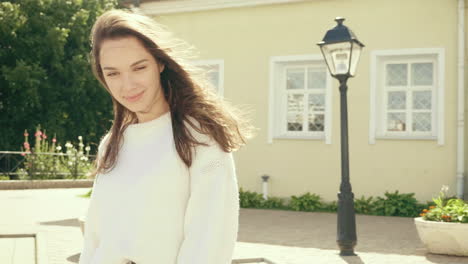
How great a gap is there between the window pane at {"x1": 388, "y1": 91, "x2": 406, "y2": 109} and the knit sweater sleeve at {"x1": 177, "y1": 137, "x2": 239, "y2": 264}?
1212 cm

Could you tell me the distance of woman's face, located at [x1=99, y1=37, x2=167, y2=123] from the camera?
2.11 m

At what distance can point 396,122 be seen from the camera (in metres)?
13.7

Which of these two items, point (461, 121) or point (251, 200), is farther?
point (251, 200)

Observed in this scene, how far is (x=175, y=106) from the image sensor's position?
2.15 meters

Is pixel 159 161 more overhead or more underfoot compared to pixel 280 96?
more underfoot

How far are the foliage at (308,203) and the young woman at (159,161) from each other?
1181cm

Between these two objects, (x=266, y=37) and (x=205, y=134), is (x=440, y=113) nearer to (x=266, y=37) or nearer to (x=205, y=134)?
(x=266, y=37)


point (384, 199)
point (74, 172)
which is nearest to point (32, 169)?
point (74, 172)

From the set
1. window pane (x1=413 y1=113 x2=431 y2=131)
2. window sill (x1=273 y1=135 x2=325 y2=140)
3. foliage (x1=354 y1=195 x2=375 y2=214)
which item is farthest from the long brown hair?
window sill (x1=273 y1=135 x2=325 y2=140)

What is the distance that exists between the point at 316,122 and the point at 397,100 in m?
1.73

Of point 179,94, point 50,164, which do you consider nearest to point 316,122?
point 50,164

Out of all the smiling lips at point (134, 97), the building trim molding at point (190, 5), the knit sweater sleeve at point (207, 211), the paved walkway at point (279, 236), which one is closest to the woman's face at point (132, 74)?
the smiling lips at point (134, 97)

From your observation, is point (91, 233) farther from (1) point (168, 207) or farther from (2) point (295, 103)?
(2) point (295, 103)

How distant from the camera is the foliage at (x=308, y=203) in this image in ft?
45.7
